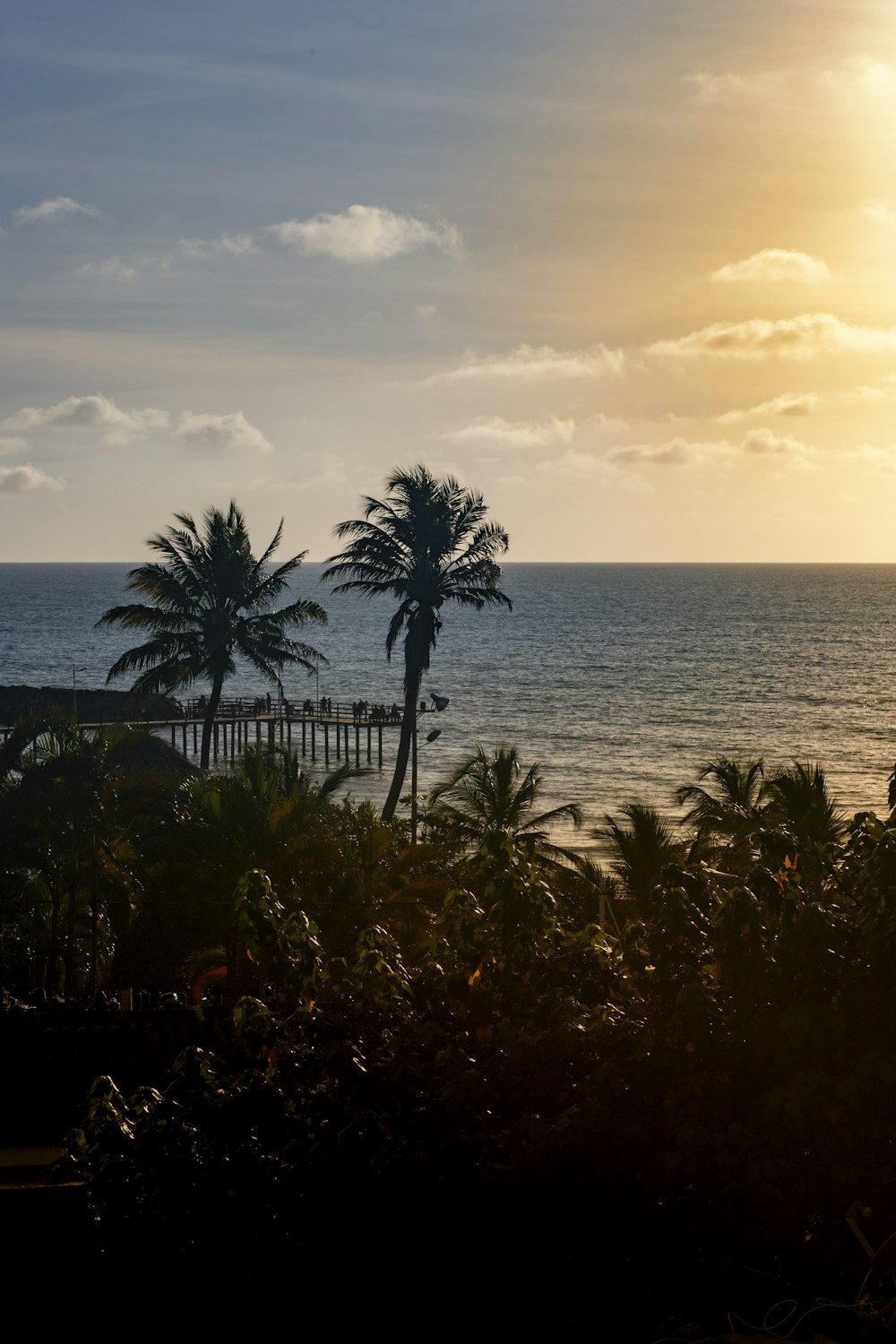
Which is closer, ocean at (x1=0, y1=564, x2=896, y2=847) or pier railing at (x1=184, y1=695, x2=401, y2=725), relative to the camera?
ocean at (x1=0, y1=564, x2=896, y2=847)

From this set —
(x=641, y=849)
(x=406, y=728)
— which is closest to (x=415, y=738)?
(x=406, y=728)

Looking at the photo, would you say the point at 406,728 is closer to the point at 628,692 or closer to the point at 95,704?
the point at 95,704

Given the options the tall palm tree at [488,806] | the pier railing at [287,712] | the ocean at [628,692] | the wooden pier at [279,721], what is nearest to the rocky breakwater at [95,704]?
the wooden pier at [279,721]

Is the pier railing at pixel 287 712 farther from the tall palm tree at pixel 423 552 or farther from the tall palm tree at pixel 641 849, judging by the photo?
the tall palm tree at pixel 641 849

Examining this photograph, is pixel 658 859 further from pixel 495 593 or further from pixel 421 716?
pixel 421 716

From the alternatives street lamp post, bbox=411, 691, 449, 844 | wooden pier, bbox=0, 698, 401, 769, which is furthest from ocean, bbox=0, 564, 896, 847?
wooden pier, bbox=0, 698, 401, 769

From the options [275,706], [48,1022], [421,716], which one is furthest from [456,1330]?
[421,716]

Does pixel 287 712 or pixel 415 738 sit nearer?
pixel 415 738

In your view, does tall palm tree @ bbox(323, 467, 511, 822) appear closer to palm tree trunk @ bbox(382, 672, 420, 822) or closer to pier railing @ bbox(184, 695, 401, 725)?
palm tree trunk @ bbox(382, 672, 420, 822)

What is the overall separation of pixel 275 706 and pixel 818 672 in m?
70.1

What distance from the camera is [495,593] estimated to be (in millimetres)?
41500

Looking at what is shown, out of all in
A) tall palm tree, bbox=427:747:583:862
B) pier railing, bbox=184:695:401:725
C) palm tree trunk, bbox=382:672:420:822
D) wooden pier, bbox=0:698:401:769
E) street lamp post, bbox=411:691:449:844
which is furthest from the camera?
pier railing, bbox=184:695:401:725

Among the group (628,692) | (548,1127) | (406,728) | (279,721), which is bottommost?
(279,721)

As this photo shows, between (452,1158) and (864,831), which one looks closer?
(452,1158)
